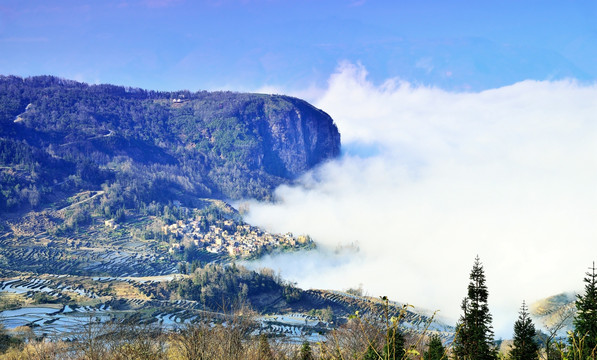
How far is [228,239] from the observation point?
515 ft

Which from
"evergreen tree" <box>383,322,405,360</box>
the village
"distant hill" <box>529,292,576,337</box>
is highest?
the village

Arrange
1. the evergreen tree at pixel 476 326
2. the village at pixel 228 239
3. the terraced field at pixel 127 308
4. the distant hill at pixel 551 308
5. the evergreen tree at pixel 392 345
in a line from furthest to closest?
the village at pixel 228 239, the distant hill at pixel 551 308, the terraced field at pixel 127 308, the evergreen tree at pixel 476 326, the evergreen tree at pixel 392 345

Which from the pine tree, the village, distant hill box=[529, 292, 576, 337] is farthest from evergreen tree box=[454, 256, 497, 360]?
the village

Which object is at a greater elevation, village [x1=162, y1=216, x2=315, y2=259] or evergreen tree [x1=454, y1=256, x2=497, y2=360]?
village [x1=162, y1=216, x2=315, y2=259]

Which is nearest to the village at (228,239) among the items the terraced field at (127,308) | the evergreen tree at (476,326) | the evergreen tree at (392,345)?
the terraced field at (127,308)

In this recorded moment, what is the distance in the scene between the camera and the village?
148 metres

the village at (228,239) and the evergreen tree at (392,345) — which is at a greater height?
the village at (228,239)

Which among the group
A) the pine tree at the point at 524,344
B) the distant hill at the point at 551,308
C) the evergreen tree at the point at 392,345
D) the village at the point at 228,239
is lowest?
the distant hill at the point at 551,308

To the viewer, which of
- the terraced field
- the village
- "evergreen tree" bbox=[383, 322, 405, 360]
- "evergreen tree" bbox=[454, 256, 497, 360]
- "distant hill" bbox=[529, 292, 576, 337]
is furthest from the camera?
the village

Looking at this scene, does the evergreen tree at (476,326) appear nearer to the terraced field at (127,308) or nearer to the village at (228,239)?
the terraced field at (127,308)

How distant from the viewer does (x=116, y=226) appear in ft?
490

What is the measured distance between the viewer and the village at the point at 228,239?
148m

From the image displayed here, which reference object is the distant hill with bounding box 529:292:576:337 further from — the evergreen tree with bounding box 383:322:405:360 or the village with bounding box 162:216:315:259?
the evergreen tree with bounding box 383:322:405:360

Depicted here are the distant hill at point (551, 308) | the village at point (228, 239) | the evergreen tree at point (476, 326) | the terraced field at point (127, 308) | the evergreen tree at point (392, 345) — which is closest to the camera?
the evergreen tree at point (392, 345)
